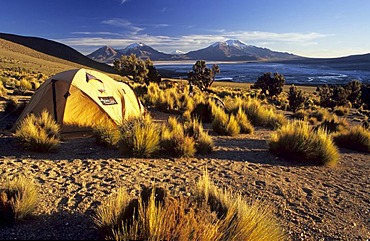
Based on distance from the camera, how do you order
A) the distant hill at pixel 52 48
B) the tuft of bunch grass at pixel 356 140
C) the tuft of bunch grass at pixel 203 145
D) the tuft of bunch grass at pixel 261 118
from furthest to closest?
the distant hill at pixel 52 48
the tuft of bunch grass at pixel 261 118
the tuft of bunch grass at pixel 356 140
the tuft of bunch grass at pixel 203 145

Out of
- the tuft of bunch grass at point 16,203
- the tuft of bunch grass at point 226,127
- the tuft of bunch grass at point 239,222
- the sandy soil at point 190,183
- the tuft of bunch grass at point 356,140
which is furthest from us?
the tuft of bunch grass at point 226,127

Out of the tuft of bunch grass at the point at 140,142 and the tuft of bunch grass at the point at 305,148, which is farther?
the tuft of bunch grass at the point at 305,148

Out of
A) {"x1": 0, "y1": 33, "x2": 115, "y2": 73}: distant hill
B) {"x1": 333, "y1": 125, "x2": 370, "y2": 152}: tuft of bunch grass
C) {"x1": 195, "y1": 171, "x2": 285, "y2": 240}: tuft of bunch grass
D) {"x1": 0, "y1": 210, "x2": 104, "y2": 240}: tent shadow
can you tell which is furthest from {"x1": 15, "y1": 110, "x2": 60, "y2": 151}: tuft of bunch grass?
{"x1": 0, "y1": 33, "x2": 115, "y2": 73}: distant hill

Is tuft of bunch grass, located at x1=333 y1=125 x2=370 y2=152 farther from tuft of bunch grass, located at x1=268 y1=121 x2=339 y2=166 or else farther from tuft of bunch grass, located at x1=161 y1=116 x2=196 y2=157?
tuft of bunch grass, located at x1=161 y1=116 x2=196 y2=157

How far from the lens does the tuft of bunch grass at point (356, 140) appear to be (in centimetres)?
983

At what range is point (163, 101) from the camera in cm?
1567

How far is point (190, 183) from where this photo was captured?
5.71m

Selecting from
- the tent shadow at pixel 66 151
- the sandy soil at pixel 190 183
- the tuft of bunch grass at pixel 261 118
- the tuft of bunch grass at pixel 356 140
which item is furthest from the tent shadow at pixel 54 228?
the tuft of bunch grass at pixel 261 118

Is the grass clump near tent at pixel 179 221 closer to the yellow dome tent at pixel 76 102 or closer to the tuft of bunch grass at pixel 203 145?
the tuft of bunch grass at pixel 203 145

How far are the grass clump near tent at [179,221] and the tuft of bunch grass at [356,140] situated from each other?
752cm

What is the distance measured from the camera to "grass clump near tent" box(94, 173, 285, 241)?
9.66ft

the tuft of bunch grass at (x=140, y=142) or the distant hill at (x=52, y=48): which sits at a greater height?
the distant hill at (x=52, y=48)

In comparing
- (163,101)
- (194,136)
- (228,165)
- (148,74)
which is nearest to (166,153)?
(194,136)

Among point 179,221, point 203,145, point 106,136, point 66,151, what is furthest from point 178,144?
point 179,221
